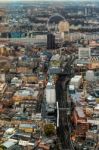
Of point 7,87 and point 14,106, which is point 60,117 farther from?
point 7,87

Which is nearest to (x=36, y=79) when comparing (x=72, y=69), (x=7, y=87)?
(x=7, y=87)

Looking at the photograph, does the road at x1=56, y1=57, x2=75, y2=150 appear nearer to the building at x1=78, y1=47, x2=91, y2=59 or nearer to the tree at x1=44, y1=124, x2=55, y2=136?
the tree at x1=44, y1=124, x2=55, y2=136

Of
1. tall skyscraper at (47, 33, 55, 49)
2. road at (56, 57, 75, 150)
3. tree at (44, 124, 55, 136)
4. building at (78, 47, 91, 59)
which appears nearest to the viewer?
road at (56, 57, 75, 150)

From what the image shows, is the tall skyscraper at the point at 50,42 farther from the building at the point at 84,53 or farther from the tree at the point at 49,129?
the tree at the point at 49,129

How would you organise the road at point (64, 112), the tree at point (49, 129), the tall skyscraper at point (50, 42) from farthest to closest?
1. the tall skyscraper at point (50, 42)
2. the tree at point (49, 129)
3. the road at point (64, 112)

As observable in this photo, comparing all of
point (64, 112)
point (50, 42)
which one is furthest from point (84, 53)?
point (64, 112)

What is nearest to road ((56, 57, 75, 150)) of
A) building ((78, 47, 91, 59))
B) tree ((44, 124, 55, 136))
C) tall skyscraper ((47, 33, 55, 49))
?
tree ((44, 124, 55, 136))

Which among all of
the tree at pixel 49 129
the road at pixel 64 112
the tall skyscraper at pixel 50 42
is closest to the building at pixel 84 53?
the road at pixel 64 112

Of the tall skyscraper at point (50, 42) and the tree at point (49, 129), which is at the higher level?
the tree at point (49, 129)

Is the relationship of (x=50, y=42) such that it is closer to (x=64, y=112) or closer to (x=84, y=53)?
(x=84, y=53)
